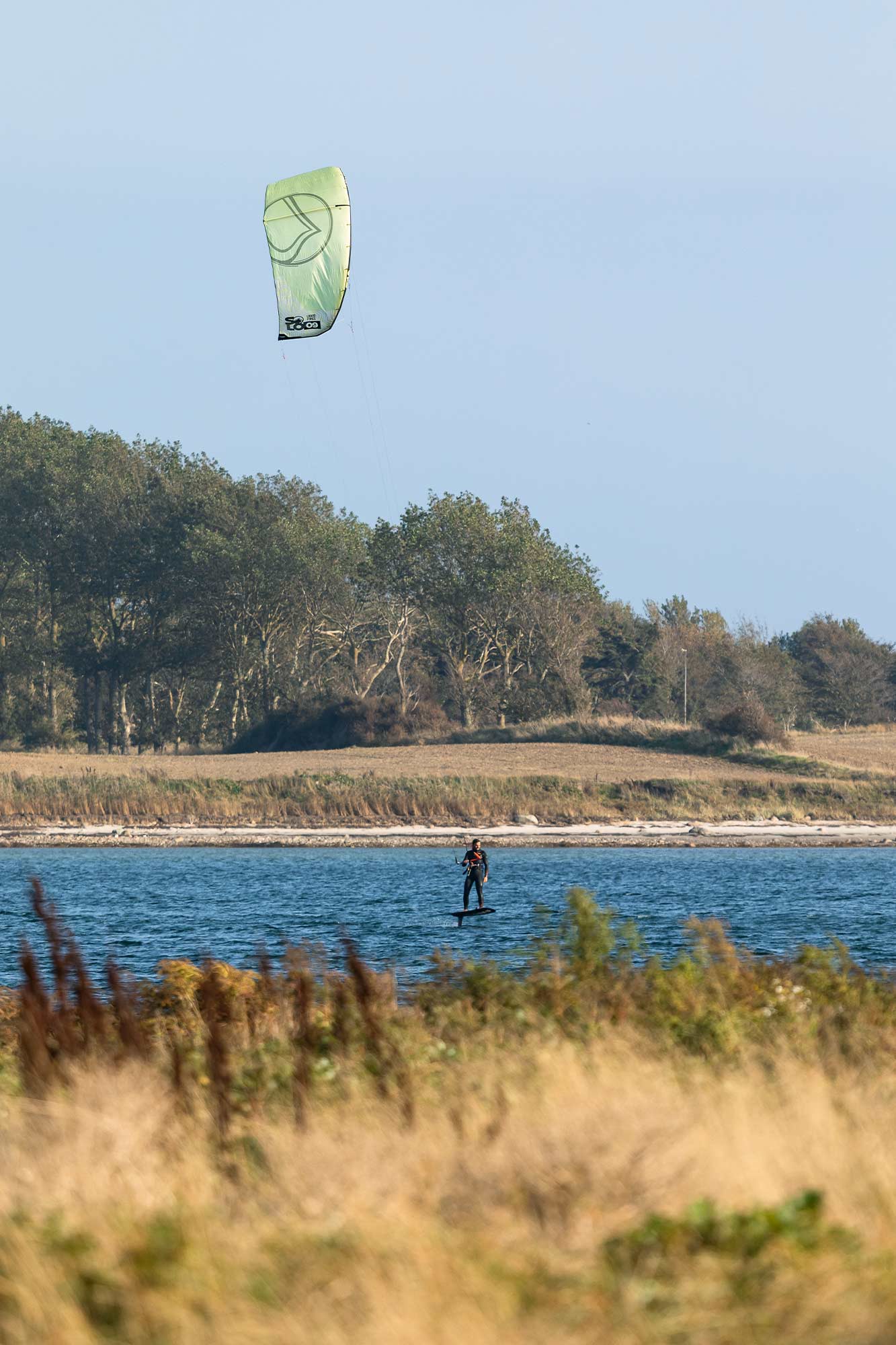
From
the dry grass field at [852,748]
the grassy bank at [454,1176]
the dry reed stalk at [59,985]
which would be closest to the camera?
the grassy bank at [454,1176]

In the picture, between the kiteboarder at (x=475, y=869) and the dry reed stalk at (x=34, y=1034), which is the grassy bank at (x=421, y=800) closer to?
the kiteboarder at (x=475, y=869)

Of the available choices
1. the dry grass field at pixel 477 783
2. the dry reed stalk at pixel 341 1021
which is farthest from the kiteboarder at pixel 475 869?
the dry grass field at pixel 477 783

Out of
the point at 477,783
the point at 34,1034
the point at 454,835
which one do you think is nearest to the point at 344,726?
the point at 477,783

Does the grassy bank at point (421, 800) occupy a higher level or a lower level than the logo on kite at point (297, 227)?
lower

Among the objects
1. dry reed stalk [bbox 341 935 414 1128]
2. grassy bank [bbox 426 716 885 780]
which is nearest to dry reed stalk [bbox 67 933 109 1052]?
dry reed stalk [bbox 341 935 414 1128]

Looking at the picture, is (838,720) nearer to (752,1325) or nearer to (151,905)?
(151,905)

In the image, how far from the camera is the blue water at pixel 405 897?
102 ft

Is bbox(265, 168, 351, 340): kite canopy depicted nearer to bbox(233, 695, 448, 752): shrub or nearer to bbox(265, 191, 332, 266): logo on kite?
bbox(265, 191, 332, 266): logo on kite

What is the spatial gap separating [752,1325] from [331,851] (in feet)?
175

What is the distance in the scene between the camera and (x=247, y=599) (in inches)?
3814

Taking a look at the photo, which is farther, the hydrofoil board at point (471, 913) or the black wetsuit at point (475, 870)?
the black wetsuit at point (475, 870)

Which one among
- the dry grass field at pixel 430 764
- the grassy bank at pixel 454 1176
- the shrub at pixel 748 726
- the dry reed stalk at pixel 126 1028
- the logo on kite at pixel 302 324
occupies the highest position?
the logo on kite at pixel 302 324

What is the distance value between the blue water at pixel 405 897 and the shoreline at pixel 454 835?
4.54 feet

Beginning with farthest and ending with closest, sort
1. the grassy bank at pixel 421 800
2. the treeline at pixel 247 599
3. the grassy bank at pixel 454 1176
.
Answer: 1. the treeline at pixel 247 599
2. the grassy bank at pixel 421 800
3. the grassy bank at pixel 454 1176
